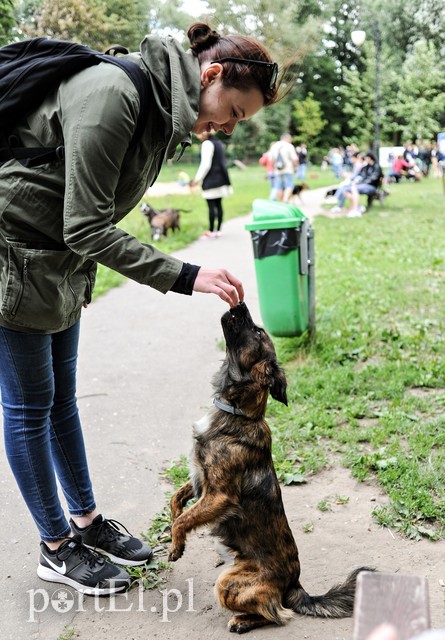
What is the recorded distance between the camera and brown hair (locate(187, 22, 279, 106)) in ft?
8.16

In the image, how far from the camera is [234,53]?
8.18 feet

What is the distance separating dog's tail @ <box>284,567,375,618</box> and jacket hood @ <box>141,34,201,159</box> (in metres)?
1.96

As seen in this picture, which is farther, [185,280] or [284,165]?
[284,165]

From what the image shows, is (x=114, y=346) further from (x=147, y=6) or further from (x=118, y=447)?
(x=147, y=6)

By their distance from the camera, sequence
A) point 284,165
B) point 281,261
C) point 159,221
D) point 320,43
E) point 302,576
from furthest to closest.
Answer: point 284,165 → point 159,221 → point 320,43 → point 281,261 → point 302,576

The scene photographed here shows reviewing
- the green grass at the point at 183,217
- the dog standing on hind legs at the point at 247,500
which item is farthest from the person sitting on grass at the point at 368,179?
the dog standing on hind legs at the point at 247,500

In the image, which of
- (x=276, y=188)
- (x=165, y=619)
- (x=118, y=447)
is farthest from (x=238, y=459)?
(x=276, y=188)

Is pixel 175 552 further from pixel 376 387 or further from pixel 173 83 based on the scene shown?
pixel 376 387

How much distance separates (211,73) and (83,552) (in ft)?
7.26

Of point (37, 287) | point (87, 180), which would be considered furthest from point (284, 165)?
point (87, 180)

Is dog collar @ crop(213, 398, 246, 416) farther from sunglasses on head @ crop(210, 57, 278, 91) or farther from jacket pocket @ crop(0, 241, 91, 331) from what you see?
sunglasses on head @ crop(210, 57, 278, 91)

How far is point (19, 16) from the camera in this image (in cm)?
790

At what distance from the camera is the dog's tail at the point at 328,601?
2744 mm

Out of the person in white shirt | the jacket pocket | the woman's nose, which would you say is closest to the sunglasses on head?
the woman's nose
